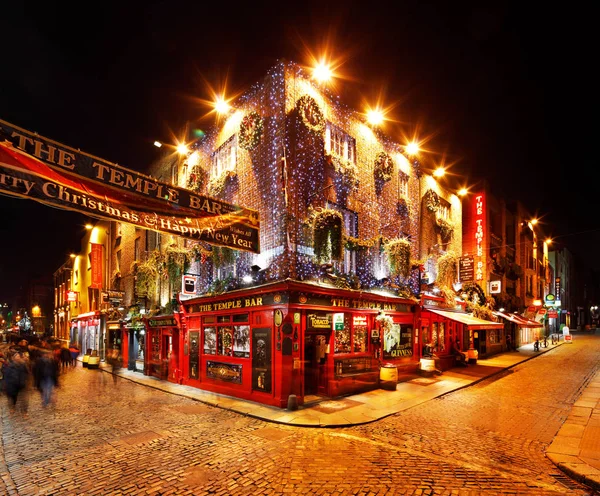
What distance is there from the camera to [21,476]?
693cm

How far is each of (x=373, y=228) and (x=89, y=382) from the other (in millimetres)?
15409

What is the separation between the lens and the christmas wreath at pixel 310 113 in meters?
14.2

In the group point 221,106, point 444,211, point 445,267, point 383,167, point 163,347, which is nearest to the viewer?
point 221,106

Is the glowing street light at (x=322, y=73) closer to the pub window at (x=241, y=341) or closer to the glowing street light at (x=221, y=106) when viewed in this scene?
the glowing street light at (x=221, y=106)

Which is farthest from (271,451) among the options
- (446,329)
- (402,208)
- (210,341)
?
(446,329)

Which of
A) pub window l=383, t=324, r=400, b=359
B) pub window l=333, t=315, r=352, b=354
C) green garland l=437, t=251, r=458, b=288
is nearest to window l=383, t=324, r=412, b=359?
pub window l=383, t=324, r=400, b=359

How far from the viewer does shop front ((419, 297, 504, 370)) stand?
19759mm

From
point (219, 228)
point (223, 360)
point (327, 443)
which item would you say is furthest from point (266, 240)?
point (327, 443)

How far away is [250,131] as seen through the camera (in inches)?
601

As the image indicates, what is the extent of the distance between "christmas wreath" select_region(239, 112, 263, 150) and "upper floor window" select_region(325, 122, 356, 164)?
2.80 meters

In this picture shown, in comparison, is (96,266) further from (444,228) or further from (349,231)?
(444,228)

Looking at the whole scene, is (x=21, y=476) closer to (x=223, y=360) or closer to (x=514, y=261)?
(x=223, y=360)

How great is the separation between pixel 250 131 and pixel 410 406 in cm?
1161

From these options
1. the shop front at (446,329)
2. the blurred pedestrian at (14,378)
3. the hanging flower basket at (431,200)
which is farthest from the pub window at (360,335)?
the blurred pedestrian at (14,378)
